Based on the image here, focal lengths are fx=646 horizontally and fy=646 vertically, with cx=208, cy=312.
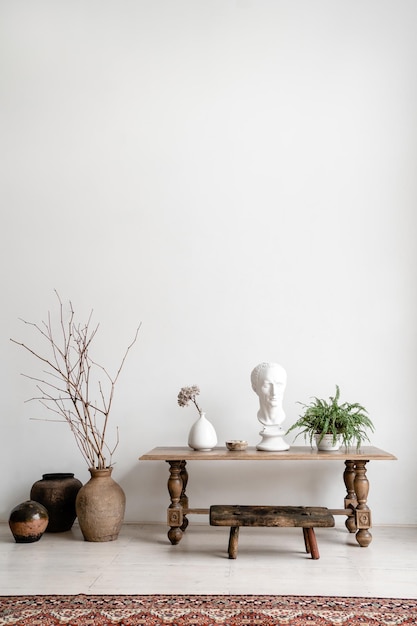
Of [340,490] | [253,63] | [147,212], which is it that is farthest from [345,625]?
[253,63]

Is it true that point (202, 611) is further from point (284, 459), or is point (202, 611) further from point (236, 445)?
point (236, 445)

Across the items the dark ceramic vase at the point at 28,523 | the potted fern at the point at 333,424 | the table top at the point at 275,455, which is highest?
the potted fern at the point at 333,424

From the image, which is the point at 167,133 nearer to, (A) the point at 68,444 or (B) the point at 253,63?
(B) the point at 253,63

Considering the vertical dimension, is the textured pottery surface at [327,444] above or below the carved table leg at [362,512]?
above

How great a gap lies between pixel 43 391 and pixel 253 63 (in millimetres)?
3099

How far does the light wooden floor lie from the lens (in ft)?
10.7

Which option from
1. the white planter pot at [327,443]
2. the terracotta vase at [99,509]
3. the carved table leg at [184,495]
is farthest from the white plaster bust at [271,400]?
the terracotta vase at [99,509]

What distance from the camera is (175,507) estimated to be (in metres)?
4.18

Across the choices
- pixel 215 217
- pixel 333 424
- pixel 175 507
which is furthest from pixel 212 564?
pixel 215 217

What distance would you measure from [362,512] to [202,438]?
1127mm

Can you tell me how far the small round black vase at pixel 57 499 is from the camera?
14.8ft

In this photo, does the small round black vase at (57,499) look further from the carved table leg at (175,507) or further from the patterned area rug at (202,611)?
the patterned area rug at (202,611)

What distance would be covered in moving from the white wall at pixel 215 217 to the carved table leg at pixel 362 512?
26.2 inches

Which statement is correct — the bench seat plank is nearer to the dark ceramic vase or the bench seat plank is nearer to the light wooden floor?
the light wooden floor
